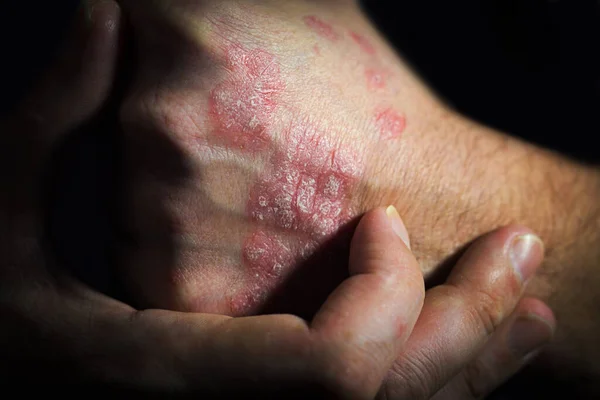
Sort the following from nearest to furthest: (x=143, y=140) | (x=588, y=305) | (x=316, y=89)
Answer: (x=143, y=140) < (x=316, y=89) < (x=588, y=305)

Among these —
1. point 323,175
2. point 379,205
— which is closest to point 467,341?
point 379,205

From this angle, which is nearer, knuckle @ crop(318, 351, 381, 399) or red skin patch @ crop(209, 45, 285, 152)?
knuckle @ crop(318, 351, 381, 399)

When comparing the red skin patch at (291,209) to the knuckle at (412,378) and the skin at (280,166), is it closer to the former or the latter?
the skin at (280,166)

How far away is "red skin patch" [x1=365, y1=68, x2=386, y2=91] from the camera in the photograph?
1121 millimetres

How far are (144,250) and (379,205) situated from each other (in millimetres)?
487

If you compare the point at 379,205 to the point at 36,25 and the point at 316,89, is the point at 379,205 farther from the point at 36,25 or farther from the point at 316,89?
the point at 36,25

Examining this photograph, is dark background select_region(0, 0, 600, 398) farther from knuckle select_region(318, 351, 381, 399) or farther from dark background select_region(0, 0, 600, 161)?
knuckle select_region(318, 351, 381, 399)

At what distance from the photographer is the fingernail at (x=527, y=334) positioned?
1.10 m

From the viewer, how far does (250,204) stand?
3.17 feet

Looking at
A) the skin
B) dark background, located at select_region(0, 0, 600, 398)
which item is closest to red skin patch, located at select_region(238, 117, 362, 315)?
the skin

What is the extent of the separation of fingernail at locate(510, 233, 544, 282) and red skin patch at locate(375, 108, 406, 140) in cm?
35

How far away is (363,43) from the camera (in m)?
1.16

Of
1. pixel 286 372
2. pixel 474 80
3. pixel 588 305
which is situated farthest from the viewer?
pixel 474 80

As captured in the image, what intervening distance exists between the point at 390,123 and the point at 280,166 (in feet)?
1.00
